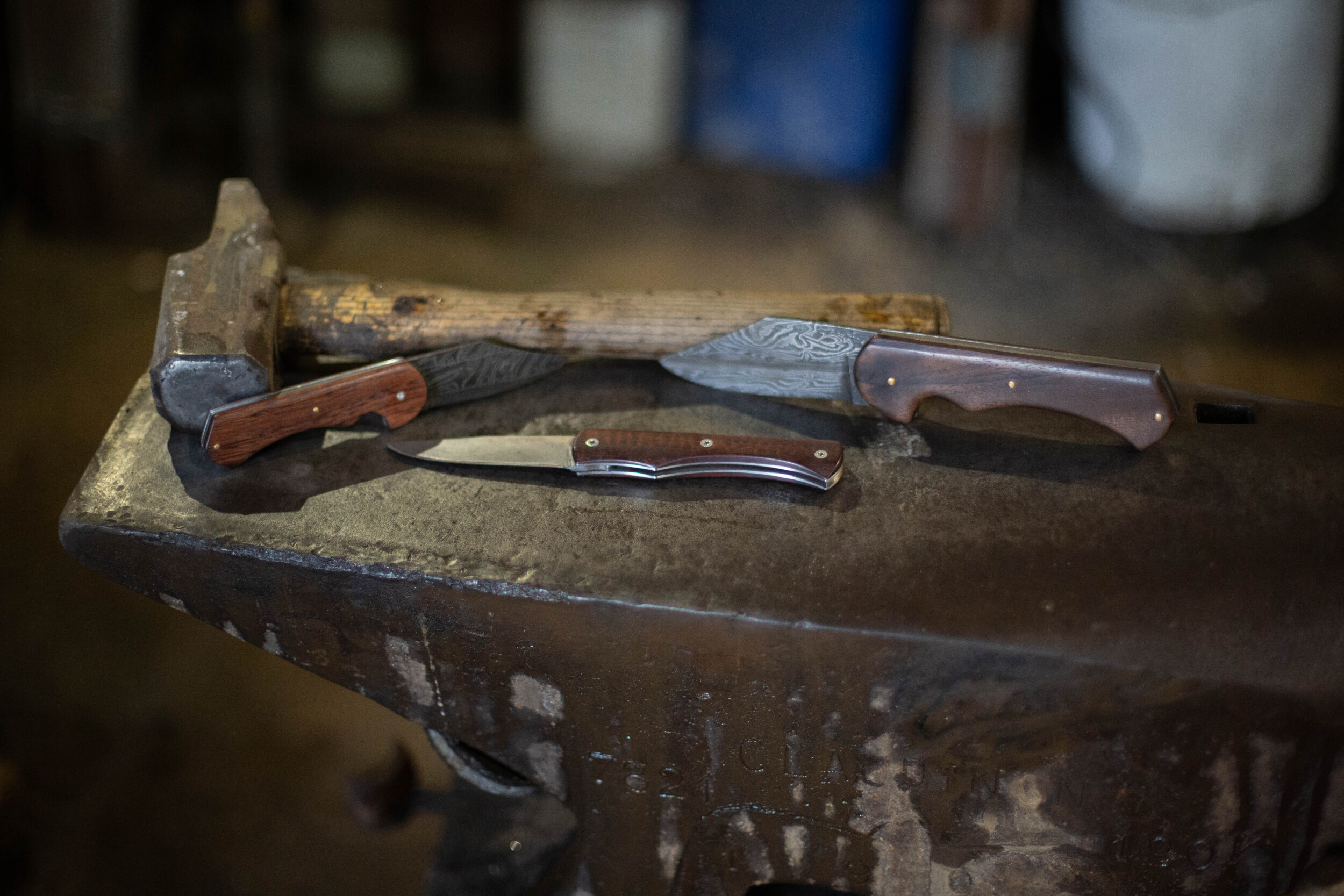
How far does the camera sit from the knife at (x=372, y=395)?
4.78ft

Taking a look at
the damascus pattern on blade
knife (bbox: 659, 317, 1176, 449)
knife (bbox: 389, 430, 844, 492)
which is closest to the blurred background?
knife (bbox: 389, 430, 844, 492)

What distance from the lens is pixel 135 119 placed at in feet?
12.5

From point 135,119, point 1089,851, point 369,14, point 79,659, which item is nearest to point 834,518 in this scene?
point 1089,851

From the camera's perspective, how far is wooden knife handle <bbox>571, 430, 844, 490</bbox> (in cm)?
140

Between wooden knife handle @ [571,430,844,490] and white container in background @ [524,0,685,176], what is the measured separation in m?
3.28

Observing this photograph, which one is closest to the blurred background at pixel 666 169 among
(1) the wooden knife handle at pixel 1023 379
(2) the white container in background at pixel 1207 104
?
(2) the white container in background at pixel 1207 104

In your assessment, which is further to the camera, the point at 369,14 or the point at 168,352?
the point at 369,14

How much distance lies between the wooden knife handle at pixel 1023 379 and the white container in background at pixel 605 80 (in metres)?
3.27

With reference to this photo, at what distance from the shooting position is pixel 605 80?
4402 millimetres

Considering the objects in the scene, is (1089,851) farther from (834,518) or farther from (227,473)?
(227,473)

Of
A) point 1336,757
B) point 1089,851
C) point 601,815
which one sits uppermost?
point 1336,757

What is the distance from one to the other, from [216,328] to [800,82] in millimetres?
3353

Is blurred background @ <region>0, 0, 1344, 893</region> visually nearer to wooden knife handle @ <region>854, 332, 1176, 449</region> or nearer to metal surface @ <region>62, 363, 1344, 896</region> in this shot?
metal surface @ <region>62, 363, 1344, 896</region>

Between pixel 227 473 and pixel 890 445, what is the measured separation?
3.20 ft
